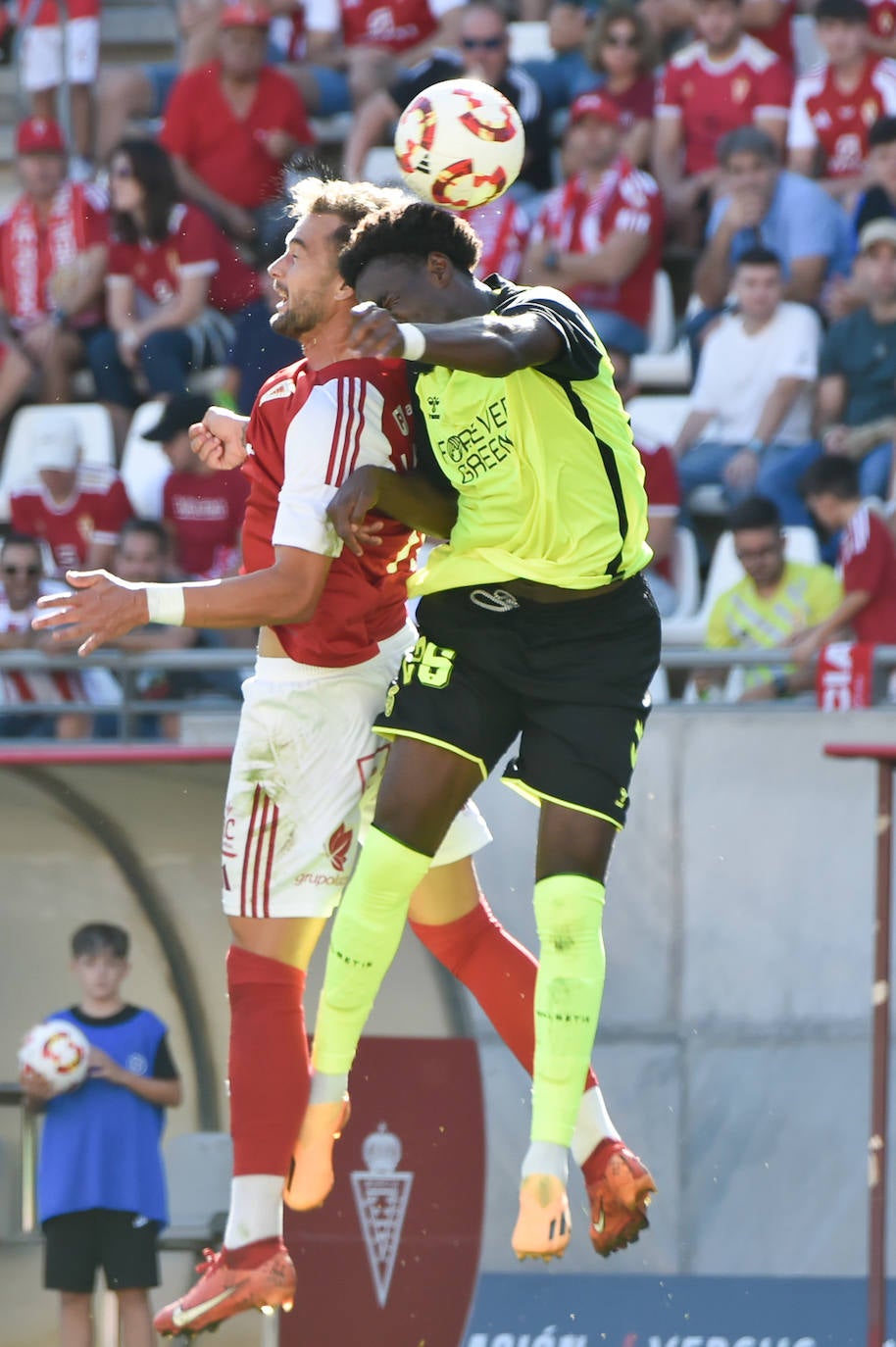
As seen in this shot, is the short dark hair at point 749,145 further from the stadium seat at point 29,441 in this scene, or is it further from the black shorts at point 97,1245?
the black shorts at point 97,1245

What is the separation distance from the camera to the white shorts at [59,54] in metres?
9.97

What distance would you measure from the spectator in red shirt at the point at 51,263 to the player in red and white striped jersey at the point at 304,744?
4351mm

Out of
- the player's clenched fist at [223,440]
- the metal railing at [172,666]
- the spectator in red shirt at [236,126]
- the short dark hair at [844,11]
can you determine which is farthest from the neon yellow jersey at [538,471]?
the short dark hair at [844,11]

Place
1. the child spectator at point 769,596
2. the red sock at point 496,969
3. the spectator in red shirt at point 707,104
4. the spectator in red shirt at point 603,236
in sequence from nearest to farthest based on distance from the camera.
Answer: the red sock at point 496,969 → the child spectator at point 769,596 → the spectator in red shirt at point 603,236 → the spectator in red shirt at point 707,104

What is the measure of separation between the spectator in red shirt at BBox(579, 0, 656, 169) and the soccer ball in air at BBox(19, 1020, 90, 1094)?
4041 millimetres

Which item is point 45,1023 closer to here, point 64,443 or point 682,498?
point 64,443

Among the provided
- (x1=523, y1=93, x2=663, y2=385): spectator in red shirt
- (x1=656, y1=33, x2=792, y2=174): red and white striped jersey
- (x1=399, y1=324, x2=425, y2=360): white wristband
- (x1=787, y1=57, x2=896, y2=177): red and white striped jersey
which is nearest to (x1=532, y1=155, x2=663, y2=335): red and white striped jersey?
(x1=523, y1=93, x2=663, y2=385): spectator in red shirt

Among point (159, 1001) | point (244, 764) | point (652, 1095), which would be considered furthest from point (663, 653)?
point (244, 764)

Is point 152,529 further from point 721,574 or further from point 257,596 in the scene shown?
point 257,596

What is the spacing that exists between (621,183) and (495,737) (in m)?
4.50

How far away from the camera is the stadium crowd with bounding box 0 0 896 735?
756 centimetres

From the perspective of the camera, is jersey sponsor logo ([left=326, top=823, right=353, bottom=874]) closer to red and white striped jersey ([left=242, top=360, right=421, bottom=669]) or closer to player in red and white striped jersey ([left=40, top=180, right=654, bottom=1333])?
player in red and white striped jersey ([left=40, top=180, right=654, bottom=1333])

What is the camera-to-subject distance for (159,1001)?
7324 mm

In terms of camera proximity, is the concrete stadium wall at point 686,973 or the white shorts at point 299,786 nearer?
the white shorts at point 299,786
